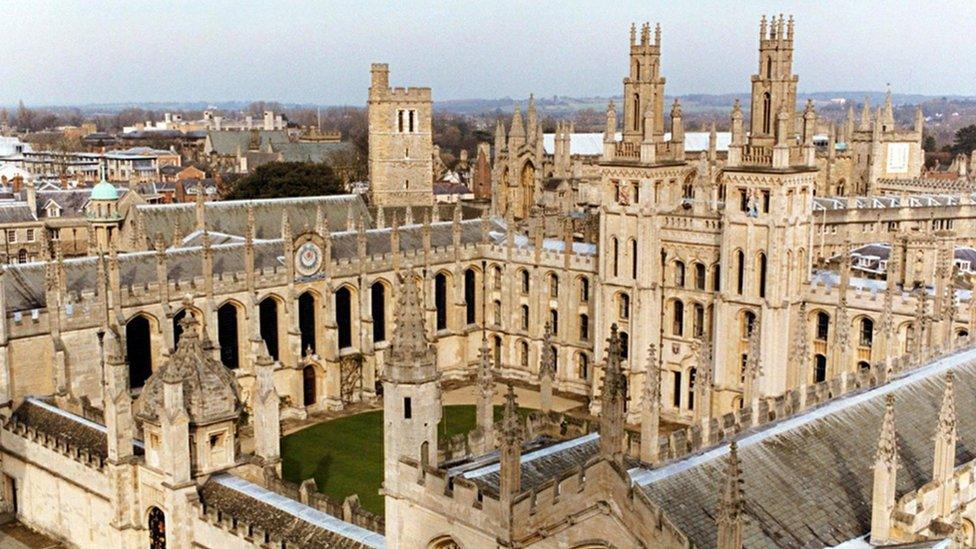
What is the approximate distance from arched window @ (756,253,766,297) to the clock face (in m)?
16.8

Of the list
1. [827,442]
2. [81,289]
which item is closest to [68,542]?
[81,289]

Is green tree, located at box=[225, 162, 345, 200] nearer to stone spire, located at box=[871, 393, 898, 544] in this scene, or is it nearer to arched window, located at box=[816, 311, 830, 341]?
arched window, located at box=[816, 311, 830, 341]

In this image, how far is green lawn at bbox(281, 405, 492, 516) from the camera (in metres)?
30.3

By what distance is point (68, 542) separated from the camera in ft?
84.7

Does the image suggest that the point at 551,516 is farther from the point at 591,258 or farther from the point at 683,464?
the point at 591,258

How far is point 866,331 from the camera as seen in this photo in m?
34.0

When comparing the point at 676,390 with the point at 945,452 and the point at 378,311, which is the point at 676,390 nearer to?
the point at 378,311

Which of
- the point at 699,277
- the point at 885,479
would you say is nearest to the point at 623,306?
the point at 699,277

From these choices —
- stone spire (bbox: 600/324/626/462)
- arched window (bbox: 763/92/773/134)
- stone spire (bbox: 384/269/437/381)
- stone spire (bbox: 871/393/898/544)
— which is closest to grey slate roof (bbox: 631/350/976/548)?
stone spire (bbox: 871/393/898/544)

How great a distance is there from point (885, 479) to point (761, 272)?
19.4 meters

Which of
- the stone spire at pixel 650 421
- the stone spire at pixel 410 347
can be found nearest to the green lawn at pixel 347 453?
the stone spire at pixel 410 347

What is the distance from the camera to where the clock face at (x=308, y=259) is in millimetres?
38688

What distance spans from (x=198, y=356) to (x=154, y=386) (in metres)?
1.20

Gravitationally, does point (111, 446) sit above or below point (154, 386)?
below
